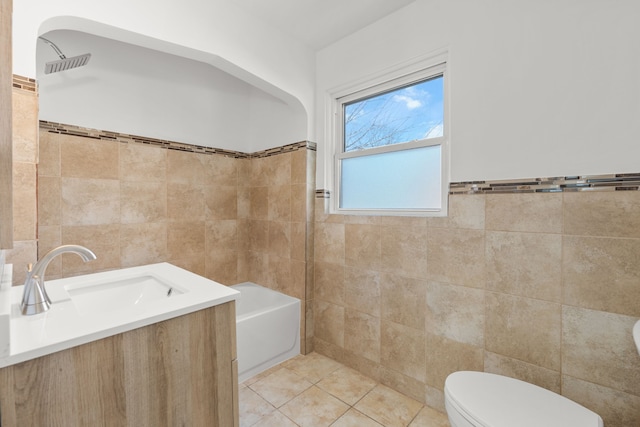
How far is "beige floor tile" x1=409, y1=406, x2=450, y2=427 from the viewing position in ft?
5.23

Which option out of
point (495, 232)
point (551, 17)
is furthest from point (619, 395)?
point (551, 17)

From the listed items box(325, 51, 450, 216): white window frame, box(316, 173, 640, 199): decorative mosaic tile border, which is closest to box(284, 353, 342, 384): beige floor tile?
box(325, 51, 450, 216): white window frame

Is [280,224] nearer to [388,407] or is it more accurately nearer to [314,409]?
Result: [314,409]

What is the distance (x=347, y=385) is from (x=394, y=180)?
1423 millimetres

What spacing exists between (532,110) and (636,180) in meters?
0.49

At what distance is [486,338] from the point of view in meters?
1.51

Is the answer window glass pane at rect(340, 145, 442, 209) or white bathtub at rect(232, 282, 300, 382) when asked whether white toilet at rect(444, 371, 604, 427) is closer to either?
window glass pane at rect(340, 145, 442, 209)

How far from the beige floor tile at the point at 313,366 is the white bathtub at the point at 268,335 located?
9 cm

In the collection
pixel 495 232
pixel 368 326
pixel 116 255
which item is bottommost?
pixel 368 326

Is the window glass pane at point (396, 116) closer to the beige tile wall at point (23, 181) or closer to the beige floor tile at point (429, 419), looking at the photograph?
the beige floor tile at point (429, 419)

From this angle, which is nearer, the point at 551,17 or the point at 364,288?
the point at 551,17

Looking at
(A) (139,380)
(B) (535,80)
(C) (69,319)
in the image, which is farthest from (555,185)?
(C) (69,319)

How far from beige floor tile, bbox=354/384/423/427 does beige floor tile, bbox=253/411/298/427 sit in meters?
0.42

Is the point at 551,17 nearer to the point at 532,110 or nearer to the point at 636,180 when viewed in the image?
the point at 532,110
